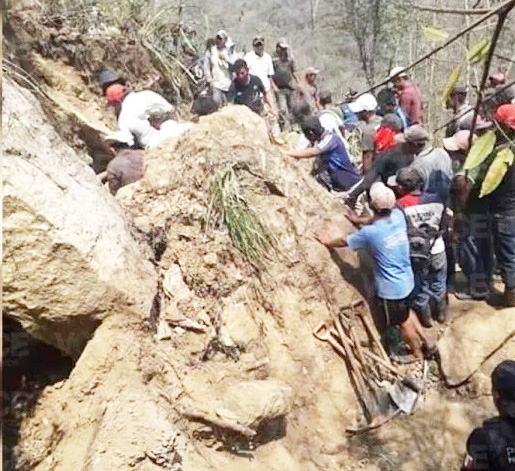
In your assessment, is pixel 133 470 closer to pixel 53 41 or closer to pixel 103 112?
pixel 103 112

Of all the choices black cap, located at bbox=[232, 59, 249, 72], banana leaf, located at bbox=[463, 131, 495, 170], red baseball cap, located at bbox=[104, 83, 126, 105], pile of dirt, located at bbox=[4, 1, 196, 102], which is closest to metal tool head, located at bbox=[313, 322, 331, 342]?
red baseball cap, located at bbox=[104, 83, 126, 105]

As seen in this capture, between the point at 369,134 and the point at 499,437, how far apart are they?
448cm

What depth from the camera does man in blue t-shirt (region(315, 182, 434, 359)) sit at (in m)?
5.82

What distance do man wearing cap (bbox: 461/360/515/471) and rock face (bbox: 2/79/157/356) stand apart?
81.4 inches

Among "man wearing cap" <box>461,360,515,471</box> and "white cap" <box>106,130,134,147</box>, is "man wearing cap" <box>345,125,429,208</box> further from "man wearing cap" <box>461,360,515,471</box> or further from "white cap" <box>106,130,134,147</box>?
"man wearing cap" <box>461,360,515,471</box>

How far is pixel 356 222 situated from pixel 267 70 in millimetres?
4807

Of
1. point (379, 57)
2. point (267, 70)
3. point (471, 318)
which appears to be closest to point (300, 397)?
point (471, 318)

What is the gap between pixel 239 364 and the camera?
5.39 meters

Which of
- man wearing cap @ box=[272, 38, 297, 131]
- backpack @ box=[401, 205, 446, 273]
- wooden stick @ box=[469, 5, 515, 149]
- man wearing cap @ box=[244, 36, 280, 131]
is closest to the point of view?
wooden stick @ box=[469, 5, 515, 149]

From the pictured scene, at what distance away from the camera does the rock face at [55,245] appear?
4090 mm

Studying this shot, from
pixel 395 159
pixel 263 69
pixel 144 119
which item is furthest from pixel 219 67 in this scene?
pixel 395 159

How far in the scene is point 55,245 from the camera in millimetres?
4172

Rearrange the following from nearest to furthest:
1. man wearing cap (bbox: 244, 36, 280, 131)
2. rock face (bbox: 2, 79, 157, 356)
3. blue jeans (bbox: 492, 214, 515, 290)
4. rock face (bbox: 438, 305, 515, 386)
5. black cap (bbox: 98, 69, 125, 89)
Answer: rock face (bbox: 2, 79, 157, 356) < blue jeans (bbox: 492, 214, 515, 290) < rock face (bbox: 438, 305, 515, 386) < black cap (bbox: 98, 69, 125, 89) < man wearing cap (bbox: 244, 36, 280, 131)

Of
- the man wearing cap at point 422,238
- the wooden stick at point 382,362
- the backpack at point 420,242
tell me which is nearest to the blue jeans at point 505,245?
the man wearing cap at point 422,238
